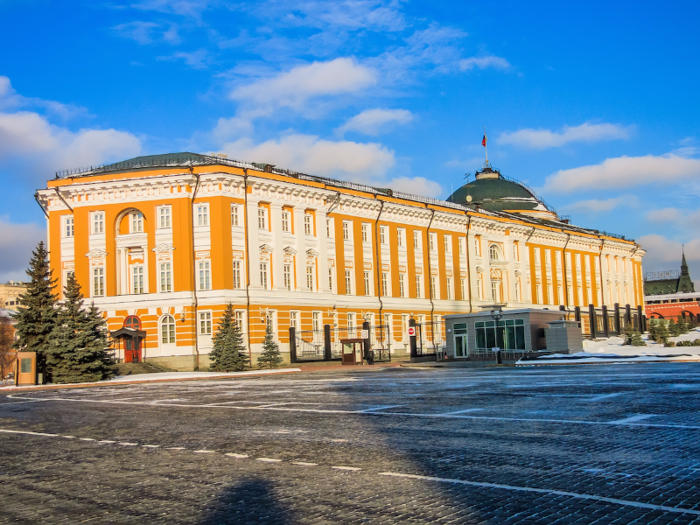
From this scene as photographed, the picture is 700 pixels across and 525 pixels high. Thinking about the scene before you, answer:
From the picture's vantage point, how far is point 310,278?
2073 inches

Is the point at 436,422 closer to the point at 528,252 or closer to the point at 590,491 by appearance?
the point at 590,491

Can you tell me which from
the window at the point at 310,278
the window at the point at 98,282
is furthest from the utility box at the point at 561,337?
the window at the point at 98,282

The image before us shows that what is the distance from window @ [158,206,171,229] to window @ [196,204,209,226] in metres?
1.99

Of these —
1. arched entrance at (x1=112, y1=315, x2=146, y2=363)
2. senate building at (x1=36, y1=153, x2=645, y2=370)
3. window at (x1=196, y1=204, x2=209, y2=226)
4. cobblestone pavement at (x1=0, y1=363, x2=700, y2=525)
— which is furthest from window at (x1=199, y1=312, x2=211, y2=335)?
cobblestone pavement at (x1=0, y1=363, x2=700, y2=525)

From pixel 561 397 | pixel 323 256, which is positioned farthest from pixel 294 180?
pixel 561 397

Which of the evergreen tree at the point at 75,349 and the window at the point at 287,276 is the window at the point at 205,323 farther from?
the evergreen tree at the point at 75,349

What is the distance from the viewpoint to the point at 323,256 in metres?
53.2

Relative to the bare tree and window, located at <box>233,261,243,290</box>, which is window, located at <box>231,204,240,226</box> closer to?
window, located at <box>233,261,243,290</box>

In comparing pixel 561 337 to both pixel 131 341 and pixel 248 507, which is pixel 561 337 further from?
pixel 248 507

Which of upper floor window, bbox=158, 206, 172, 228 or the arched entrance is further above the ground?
upper floor window, bbox=158, 206, 172, 228

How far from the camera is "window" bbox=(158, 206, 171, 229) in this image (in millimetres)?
47812

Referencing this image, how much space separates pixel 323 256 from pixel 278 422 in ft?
129

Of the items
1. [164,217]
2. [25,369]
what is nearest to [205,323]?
[164,217]

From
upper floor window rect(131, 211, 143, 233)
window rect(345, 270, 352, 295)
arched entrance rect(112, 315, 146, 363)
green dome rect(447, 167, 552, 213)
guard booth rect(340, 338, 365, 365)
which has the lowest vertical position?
guard booth rect(340, 338, 365, 365)
